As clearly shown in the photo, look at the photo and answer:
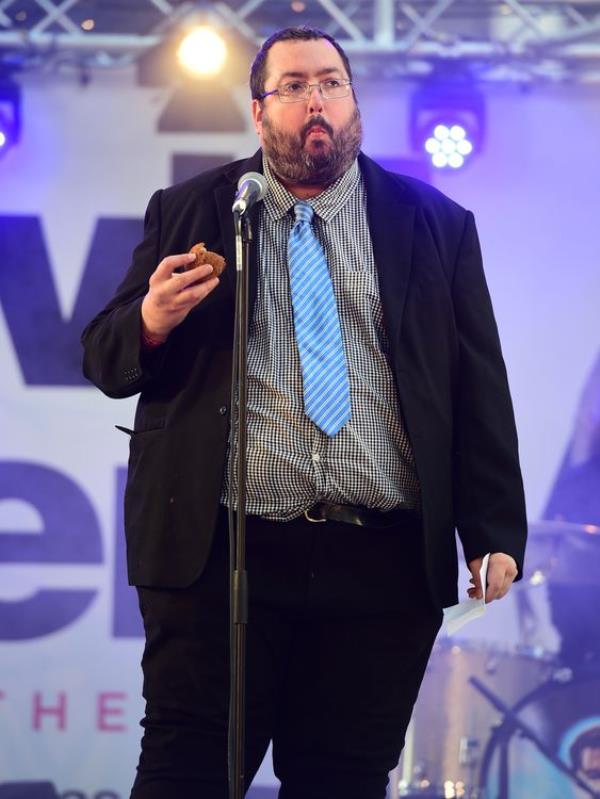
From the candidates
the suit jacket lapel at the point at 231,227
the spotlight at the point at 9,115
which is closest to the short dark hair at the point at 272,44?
the suit jacket lapel at the point at 231,227

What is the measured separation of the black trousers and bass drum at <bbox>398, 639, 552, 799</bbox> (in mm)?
1823

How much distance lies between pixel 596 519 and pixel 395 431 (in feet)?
7.01

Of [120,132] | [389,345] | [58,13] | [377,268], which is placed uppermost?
[58,13]

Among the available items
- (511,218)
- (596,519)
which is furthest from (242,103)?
(596,519)

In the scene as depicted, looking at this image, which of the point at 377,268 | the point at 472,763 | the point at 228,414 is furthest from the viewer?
the point at 472,763

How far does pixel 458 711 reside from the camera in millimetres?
4203

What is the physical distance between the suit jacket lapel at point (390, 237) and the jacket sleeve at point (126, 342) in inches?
17.4

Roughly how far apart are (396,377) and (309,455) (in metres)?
0.24

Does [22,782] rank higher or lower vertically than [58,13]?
lower

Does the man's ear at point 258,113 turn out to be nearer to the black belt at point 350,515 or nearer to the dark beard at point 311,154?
the dark beard at point 311,154

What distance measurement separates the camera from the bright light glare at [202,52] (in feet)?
14.0

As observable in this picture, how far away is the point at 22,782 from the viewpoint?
4199mm

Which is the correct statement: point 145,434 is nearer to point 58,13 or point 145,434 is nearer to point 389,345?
point 389,345

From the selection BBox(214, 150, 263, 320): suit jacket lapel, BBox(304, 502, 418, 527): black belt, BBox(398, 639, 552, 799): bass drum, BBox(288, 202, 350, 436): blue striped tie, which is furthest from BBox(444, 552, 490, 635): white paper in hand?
BBox(398, 639, 552, 799): bass drum
